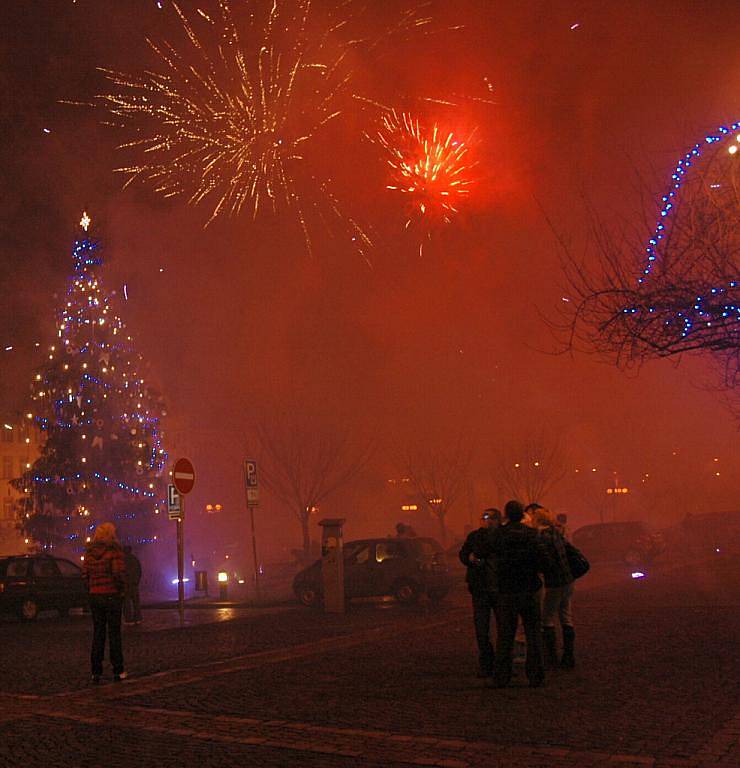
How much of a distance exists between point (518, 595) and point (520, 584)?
0.10 m

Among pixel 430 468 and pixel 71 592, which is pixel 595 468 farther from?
pixel 71 592

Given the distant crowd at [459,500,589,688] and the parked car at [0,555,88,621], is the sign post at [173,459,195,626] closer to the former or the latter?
the parked car at [0,555,88,621]

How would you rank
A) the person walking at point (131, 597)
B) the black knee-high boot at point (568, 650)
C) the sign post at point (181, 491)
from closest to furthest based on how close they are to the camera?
1. the black knee-high boot at point (568, 650)
2. the sign post at point (181, 491)
3. the person walking at point (131, 597)

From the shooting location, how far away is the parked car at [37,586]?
20.3 metres

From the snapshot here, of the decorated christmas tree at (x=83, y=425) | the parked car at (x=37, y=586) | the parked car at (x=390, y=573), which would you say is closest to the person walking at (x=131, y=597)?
the parked car at (x=37, y=586)

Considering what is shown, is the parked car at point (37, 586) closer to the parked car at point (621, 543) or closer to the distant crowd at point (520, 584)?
the distant crowd at point (520, 584)

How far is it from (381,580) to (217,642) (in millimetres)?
6685

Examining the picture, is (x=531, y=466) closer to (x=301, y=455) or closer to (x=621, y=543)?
(x=301, y=455)

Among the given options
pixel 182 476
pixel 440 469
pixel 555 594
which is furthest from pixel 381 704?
pixel 440 469

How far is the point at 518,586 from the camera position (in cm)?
867

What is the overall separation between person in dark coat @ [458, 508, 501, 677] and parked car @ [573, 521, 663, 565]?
2173 cm

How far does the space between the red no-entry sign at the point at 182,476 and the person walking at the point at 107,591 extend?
5992mm

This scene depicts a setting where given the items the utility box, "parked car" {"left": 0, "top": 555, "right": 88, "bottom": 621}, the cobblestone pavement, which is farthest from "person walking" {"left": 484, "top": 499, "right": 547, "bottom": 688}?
"parked car" {"left": 0, "top": 555, "right": 88, "bottom": 621}

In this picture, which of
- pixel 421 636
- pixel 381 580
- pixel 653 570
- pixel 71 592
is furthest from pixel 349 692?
pixel 653 570
